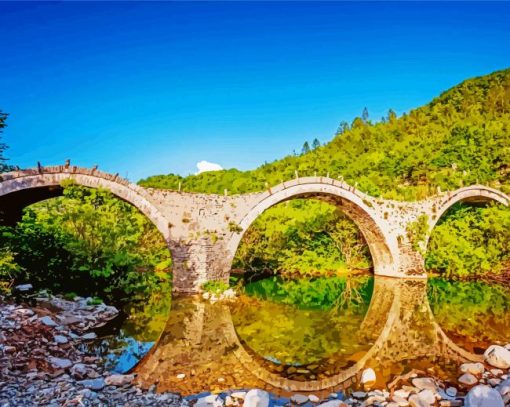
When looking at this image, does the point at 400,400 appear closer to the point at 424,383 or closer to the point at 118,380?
the point at 424,383

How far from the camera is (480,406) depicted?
14.5ft

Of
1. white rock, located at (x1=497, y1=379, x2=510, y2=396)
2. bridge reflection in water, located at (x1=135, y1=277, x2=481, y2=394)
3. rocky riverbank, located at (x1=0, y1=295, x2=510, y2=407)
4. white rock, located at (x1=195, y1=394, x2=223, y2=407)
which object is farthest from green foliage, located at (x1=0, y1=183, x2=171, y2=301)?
white rock, located at (x1=497, y1=379, x2=510, y2=396)

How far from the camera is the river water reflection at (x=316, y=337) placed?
240 inches

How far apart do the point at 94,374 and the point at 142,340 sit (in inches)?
94.5

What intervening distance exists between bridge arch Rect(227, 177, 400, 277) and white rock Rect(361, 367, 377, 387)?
7.29m

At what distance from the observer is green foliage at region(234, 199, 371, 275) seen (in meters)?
19.1

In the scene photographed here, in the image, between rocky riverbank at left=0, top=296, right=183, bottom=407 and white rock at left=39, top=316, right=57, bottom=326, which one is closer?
rocky riverbank at left=0, top=296, right=183, bottom=407

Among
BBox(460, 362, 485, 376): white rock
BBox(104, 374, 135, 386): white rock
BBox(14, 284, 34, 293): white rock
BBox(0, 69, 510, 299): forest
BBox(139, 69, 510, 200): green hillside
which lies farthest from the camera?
BBox(139, 69, 510, 200): green hillside

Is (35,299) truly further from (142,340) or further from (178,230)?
(178,230)

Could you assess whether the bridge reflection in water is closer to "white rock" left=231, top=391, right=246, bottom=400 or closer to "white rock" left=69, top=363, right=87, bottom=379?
"white rock" left=231, top=391, right=246, bottom=400

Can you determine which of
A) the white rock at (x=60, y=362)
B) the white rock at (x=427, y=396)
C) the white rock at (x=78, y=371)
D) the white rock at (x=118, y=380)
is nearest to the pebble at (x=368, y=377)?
the white rock at (x=427, y=396)

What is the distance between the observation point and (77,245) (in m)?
11.3

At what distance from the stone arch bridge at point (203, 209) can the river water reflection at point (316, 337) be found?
4.72ft

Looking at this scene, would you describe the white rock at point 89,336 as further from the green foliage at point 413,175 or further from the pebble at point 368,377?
the green foliage at point 413,175
